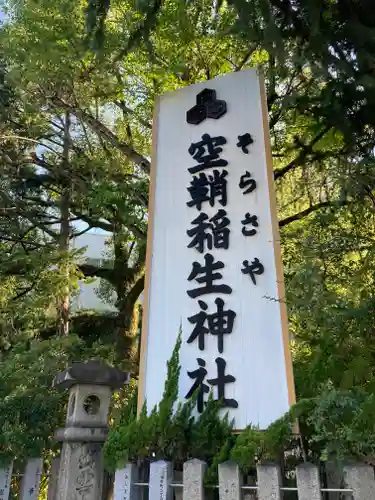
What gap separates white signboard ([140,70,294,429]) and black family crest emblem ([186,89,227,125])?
1cm

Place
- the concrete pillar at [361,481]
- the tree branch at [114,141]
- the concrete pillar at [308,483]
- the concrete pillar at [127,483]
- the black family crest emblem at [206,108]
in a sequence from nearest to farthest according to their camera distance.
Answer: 1. the concrete pillar at [361,481]
2. the concrete pillar at [308,483]
3. the concrete pillar at [127,483]
4. the black family crest emblem at [206,108]
5. the tree branch at [114,141]

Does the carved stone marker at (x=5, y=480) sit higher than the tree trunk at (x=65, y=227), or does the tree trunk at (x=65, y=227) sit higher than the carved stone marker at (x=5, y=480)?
the tree trunk at (x=65, y=227)

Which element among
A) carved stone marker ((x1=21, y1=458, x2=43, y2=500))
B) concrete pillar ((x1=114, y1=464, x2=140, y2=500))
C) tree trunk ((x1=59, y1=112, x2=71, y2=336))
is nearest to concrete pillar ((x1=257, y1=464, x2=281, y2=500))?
concrete pillar ((x1=114, y1=464, x2=140, y2=500))

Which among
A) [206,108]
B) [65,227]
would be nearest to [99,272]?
[65,227]

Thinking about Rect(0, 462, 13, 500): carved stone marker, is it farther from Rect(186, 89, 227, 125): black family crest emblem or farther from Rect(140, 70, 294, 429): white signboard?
Rect(186, 89, 227, 125): black family crest emblem

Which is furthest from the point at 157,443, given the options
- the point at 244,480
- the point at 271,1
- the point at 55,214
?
the point at 55,214

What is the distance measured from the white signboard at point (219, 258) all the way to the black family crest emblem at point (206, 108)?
1cm

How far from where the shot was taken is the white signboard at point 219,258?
12.0 ft

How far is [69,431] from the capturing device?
3.75m

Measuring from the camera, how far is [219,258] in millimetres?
4164

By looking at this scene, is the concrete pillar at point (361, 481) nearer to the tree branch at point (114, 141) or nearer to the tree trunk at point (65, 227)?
the tree trunk at point (65, 227)

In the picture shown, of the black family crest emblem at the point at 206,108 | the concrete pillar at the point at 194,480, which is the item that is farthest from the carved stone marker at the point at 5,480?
the black family crest emblem at the point at 206,108

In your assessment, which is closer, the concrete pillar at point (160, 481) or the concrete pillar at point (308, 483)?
the concrete pillar at point (308, 483)

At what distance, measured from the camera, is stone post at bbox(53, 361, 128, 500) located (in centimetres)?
362
